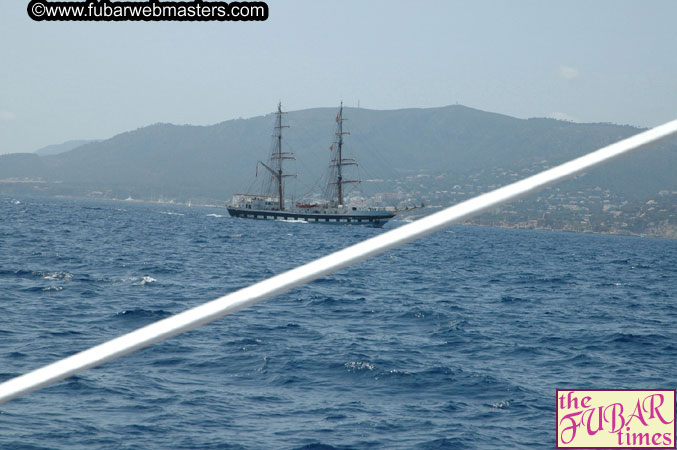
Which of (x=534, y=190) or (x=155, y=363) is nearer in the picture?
(x=534, y=190)

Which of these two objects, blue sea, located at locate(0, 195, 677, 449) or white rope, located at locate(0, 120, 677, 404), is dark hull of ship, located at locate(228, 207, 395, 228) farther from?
white rope, located at locate(0, 120, 677, 404)

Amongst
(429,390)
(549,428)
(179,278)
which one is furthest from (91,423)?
(179,278)

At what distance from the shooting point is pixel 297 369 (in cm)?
1327

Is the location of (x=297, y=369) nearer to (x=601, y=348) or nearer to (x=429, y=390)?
(x=429, y=390)

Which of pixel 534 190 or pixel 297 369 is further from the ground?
pixel 534 190

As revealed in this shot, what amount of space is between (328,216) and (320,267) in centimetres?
11797

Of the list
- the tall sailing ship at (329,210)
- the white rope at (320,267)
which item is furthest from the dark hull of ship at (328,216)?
the white rope at (320,267)

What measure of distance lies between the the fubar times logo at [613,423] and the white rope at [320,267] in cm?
818

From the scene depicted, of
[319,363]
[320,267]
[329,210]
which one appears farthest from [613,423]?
[329,210]

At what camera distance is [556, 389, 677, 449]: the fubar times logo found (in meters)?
9.52

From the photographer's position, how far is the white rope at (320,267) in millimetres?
1659

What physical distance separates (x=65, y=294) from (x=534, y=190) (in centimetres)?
2230

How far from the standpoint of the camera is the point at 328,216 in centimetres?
11962

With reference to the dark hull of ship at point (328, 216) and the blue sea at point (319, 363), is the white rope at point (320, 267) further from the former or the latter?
the dark hull of ship at point (328, 216)
